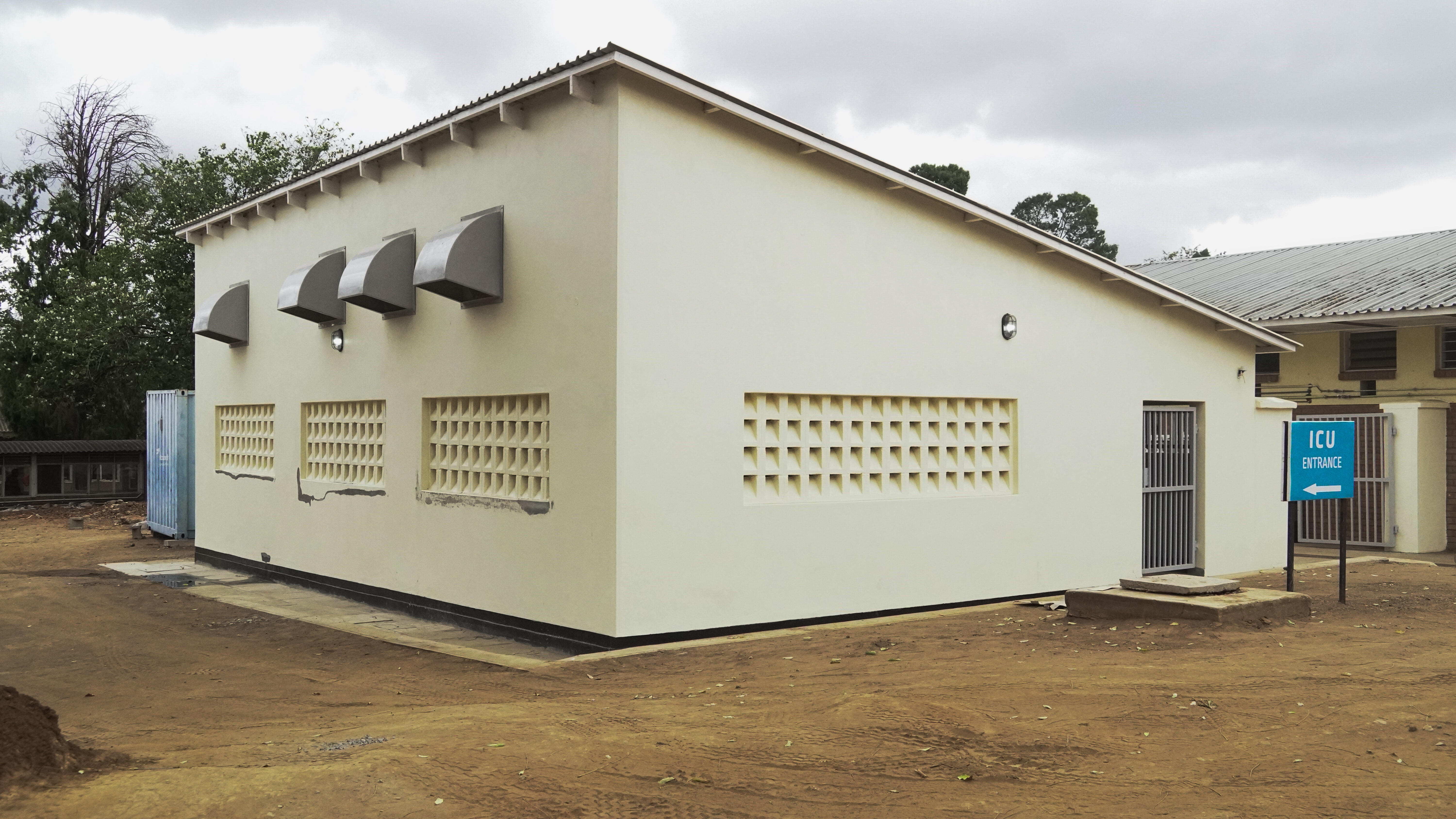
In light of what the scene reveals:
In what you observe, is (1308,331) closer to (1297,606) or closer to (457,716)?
(1297,606)

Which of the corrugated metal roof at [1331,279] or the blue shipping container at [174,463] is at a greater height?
the corrugated metal roof at [1331,279]

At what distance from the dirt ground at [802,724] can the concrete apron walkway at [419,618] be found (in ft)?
0.83

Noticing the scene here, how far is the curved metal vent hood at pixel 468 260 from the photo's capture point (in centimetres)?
1047

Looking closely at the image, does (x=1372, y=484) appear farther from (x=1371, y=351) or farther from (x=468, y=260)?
(x=468, y=260)

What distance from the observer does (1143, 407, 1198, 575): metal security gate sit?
13578 millimetres

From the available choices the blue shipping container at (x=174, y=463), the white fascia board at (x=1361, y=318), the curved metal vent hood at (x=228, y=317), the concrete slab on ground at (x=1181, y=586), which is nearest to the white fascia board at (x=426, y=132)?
the curved metal vent hood at (x=228, y=317)

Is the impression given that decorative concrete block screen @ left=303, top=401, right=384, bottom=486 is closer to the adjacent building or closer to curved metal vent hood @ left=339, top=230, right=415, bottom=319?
curved metal vent hood @ left=339, top=230, right=415, bottom=319

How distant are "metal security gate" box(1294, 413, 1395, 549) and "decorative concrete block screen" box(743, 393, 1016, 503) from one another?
765 centimetres

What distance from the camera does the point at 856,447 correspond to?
1113 cm

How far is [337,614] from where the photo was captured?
41.2 ft

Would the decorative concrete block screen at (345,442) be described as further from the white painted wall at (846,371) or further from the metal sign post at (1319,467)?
the metal sign post at (1319,467)

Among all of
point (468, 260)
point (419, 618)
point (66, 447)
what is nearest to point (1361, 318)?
point (468, 260)

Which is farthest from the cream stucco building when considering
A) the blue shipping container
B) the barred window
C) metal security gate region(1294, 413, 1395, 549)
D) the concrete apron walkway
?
the blue shipping container

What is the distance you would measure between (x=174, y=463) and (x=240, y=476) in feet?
15.5
